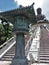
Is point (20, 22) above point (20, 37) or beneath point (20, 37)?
above

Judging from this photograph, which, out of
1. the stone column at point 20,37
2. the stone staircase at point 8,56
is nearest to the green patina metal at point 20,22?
the stone column at point 20,37

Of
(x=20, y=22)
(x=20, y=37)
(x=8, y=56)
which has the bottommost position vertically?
(x=8, y=56)

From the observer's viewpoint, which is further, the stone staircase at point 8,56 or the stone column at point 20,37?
the stone staircase at point 8,56

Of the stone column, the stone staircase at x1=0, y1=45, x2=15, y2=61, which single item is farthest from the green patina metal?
the stone staircase at x1=0, y1=45, x2=15, y2=61

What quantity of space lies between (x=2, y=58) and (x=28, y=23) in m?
8.24

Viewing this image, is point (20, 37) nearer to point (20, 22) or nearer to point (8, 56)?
point (20, 22)

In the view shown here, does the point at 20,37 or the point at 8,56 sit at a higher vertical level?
the point at 20,37

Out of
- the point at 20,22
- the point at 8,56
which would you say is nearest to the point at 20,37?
the point at 20,22

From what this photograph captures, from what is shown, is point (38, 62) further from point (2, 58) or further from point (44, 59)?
point (2, 58)

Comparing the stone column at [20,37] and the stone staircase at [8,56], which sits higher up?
the stone column at [20,37]

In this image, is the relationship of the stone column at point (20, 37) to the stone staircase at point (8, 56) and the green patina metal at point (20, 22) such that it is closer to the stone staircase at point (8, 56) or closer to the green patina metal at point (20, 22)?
the green patina metal at point (20, 22)

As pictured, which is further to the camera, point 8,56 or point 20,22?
point 8,56

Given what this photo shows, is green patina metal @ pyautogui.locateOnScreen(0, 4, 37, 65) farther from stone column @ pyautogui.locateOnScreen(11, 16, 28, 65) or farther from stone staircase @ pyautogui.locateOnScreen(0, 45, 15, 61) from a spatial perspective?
stone staircase @ pyautogui.locateOnScreen(0, 45, 15, 61)

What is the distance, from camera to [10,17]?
1002 cm
